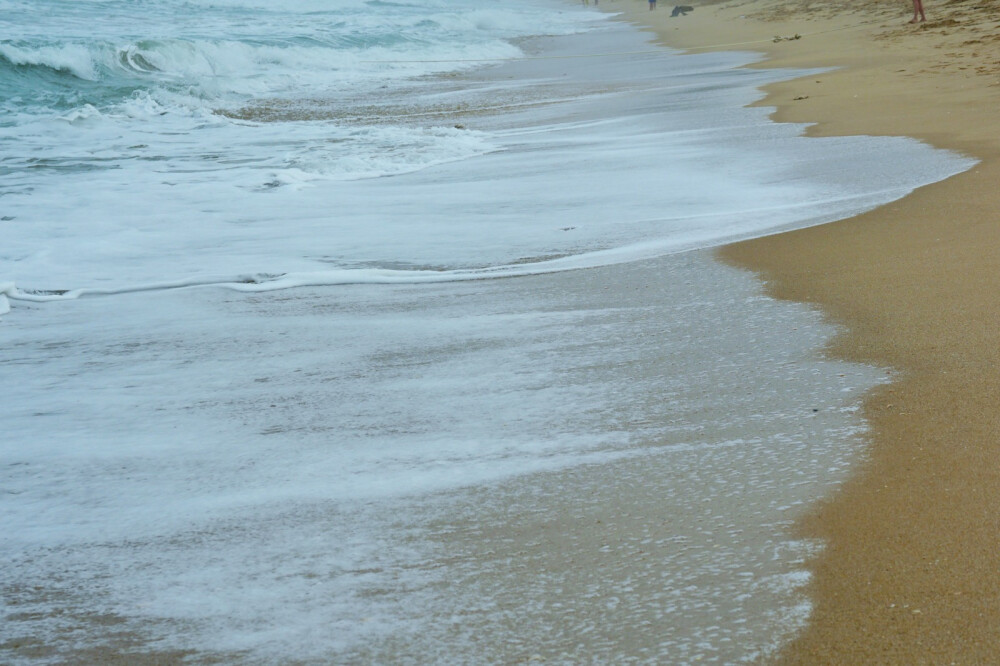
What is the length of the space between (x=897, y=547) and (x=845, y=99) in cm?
732

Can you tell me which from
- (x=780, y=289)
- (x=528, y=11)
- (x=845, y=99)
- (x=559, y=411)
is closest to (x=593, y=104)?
(x=845, y=99)

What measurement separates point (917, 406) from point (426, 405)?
51.3 inches

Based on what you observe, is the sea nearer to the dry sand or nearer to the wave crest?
the dry sand

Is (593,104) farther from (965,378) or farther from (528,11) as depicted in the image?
(528,11)

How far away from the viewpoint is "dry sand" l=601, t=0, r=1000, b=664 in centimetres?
163

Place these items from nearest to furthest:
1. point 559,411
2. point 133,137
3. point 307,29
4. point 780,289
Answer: point 559,411, point 780,289, point 133,137, point 307,29

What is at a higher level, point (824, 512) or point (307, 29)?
point (307, 29)

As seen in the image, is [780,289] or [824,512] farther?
[780,289]

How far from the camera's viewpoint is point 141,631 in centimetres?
186

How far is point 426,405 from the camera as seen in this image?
282cm

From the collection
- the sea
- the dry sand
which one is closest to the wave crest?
→ the sea

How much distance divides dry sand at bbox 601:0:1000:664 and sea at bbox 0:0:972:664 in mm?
83

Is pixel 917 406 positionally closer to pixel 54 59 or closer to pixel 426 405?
pixel 426 405

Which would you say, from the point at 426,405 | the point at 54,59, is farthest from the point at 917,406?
the point at 54,59
